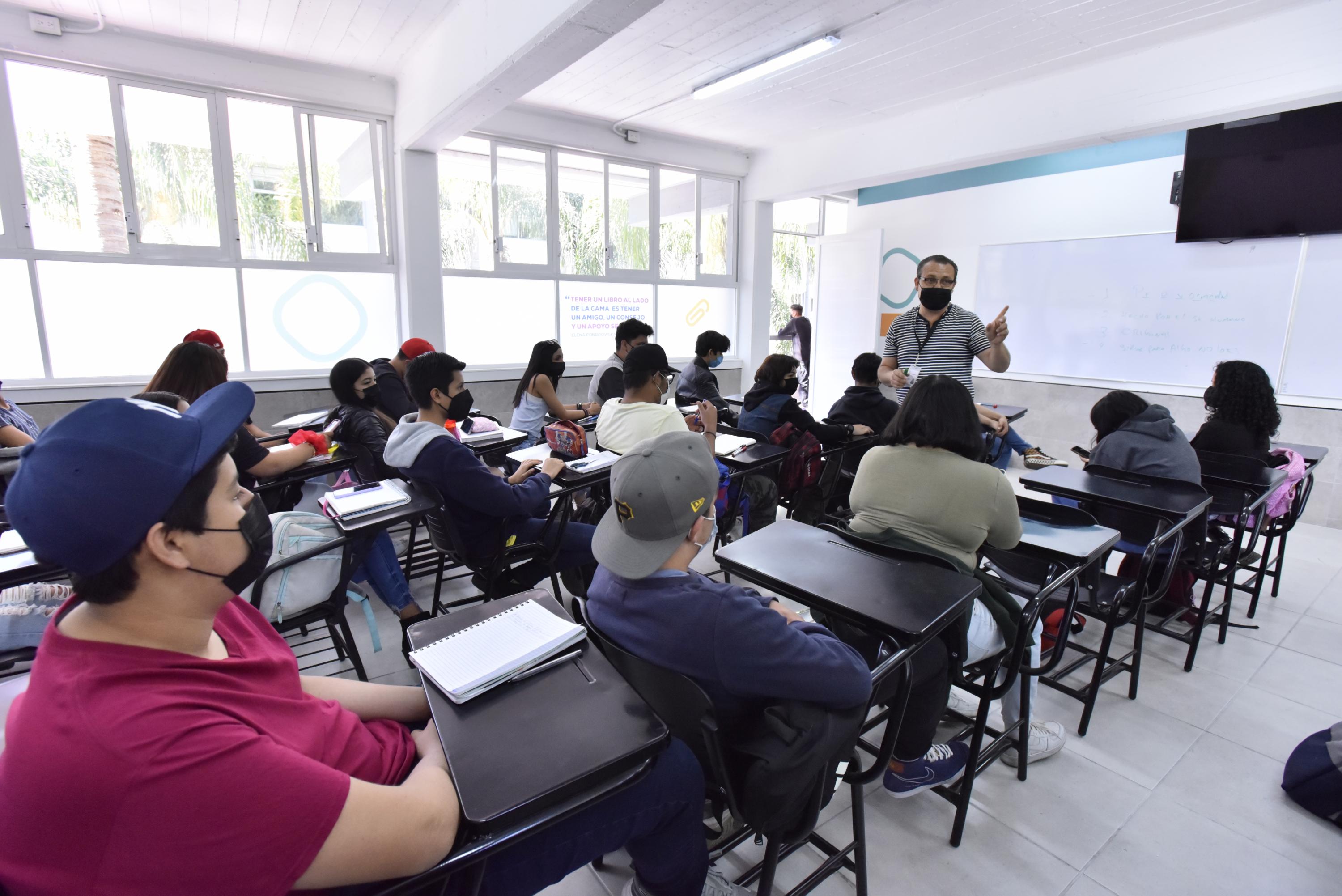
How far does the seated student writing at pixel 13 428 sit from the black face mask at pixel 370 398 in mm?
1099

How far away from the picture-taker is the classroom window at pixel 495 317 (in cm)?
569

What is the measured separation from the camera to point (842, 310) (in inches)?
293

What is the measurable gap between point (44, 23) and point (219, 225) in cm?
131

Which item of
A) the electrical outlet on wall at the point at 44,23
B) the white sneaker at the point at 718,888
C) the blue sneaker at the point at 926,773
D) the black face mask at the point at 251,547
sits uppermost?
the electrical outlet on wall at the point at 44,23

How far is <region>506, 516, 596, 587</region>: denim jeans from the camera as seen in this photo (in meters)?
2.43

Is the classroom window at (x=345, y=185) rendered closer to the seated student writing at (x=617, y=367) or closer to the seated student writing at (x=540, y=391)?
the seated student writing at (x=540, y=391)

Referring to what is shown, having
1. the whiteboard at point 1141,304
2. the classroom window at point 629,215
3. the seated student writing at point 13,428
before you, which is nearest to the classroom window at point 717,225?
the classroom window at point 629,215

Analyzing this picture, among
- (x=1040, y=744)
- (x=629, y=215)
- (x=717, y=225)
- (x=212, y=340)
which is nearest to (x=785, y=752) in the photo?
(x=1040, y=744)

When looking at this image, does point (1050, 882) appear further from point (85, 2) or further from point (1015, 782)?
point (85, 2)

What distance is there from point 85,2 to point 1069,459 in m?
7.53

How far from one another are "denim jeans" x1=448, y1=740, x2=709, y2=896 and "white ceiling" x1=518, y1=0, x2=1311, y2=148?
3.73 m

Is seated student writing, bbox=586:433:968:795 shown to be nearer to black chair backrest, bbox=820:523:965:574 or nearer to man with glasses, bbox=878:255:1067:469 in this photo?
black chair backrest, bbox=820:523:965:574

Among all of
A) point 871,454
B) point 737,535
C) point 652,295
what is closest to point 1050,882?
point 871,454

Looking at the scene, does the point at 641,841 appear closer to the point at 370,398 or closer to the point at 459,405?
the point at 459,405
